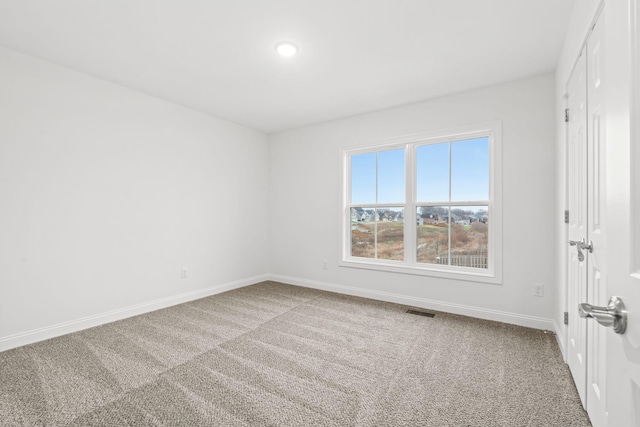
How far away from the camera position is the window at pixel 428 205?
3.26 meters

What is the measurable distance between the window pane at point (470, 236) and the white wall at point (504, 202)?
0.24m

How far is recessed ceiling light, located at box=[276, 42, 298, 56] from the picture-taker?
2.41 m

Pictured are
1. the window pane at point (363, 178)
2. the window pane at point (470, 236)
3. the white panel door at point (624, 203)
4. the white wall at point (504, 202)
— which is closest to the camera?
the white panel door at point (624, 203)

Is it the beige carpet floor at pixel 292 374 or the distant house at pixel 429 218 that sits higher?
the distant house at pixel 429 218

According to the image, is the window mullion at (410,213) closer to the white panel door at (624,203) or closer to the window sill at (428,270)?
the window sill at (428,270)

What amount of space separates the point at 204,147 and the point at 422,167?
2827mm

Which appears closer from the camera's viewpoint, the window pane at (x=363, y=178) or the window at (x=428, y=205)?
the window at (x=428, y=205)

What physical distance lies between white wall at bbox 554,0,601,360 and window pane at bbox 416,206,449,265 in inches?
41.0

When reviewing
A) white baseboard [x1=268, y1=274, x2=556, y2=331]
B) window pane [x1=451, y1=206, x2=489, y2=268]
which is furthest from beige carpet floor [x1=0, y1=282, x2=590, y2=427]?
window pane [x1=451, y1=206, x2=489, y2=268]

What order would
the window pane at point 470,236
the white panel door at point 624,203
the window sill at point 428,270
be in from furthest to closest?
the window pane at point 470,236 → the window sill at point 428,270 → the white panel door at point 624,203

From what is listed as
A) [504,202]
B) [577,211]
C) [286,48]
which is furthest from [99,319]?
[504,202]

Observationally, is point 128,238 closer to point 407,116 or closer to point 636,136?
point 407,116

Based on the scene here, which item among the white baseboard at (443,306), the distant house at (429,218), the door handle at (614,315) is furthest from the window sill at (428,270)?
the door handle at (614,315)

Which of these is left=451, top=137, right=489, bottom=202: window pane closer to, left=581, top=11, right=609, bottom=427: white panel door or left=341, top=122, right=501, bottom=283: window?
left=341, top=122, right=501, bottom=283: window
